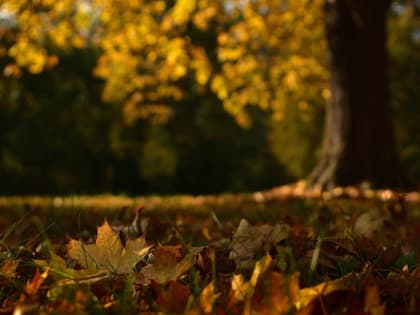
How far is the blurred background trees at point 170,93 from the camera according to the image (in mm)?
10883

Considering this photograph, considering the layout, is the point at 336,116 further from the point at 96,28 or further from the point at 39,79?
the point at 39,79

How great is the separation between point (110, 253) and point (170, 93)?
1187 cm

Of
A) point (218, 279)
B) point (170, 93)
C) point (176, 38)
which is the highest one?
point (176, 38)

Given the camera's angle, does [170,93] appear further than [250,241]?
Yes

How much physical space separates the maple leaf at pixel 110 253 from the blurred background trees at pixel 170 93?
830 cm

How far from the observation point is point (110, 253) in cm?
133

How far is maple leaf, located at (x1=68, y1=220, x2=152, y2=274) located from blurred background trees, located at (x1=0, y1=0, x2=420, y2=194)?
27.2 feet

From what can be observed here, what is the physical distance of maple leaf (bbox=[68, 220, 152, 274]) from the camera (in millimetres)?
1308

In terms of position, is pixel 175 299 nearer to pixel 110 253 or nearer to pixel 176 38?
pixel 110 253

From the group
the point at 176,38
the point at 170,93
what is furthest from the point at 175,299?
the point at 170,93

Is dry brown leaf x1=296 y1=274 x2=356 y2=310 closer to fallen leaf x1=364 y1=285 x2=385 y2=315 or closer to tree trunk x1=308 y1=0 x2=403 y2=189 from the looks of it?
fallen leaf x1=364 y1=285 x2=385 y2=315

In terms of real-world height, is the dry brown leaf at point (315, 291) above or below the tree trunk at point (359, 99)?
above

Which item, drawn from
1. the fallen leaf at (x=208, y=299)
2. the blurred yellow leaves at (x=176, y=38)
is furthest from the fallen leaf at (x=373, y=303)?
the blurred yellow leaves at (x=176, y=38)

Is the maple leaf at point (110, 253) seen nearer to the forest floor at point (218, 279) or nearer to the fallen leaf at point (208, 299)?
the forest floor at point (218, 279)
